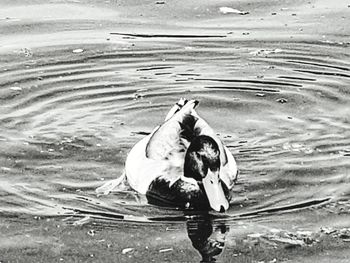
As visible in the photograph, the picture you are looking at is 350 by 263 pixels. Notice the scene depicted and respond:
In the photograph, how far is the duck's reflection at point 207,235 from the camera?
8.81m

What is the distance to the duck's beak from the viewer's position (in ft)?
31.0

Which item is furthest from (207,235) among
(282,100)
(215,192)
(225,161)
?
(282,100)

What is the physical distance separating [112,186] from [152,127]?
5.87 ft

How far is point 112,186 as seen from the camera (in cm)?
999

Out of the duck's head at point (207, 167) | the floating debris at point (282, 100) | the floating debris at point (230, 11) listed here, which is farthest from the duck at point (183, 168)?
the floating debris at point (230, 11)

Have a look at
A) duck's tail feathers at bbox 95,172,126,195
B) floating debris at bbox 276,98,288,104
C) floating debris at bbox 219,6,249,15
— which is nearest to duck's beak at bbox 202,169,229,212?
duck's tail feathers at bbox 95,172,126,195

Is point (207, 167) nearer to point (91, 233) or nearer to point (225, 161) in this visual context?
point (225, 161)

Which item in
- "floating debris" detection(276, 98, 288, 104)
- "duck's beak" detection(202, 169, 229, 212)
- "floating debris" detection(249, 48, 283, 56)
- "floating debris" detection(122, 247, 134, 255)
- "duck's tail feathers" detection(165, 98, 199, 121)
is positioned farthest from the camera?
"floating debris" detection(249, 48, 283, 56)

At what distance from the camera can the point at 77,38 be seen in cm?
1497

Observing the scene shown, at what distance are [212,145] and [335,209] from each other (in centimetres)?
119

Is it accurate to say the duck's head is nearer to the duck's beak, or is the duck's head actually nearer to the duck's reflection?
the duck's beak

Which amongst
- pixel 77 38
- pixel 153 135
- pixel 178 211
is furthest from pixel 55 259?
pixel 77 38

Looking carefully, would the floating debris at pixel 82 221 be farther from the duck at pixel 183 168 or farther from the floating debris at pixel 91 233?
the duck at pixel 183 168

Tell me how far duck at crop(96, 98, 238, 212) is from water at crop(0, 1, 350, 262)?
5.8 inches
